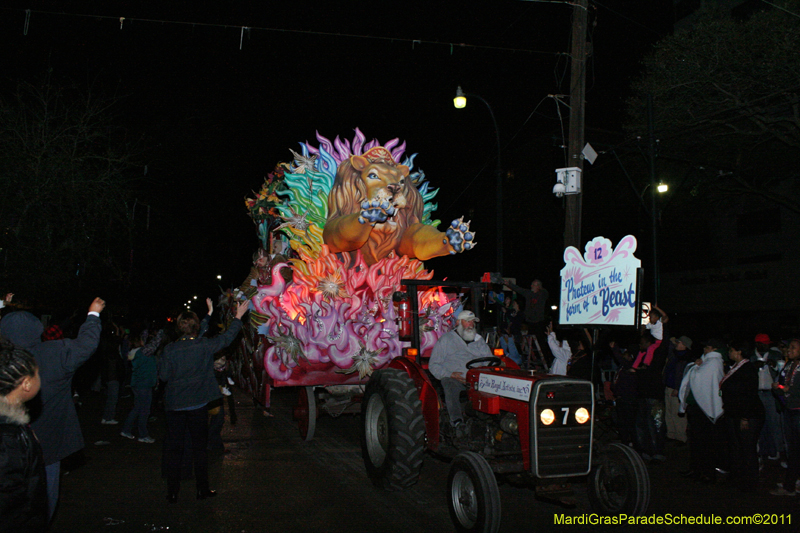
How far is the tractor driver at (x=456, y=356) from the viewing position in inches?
237

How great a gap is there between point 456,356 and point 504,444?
3.71 ft

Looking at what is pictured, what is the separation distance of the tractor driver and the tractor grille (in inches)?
40.9

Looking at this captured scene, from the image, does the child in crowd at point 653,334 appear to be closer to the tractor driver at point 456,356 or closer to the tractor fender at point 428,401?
the tractor driver at point 456,356

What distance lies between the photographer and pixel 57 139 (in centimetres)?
1322

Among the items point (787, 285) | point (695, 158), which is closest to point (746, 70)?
point (695, 158)

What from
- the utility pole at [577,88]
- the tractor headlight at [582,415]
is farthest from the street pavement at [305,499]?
the utility pole at [577,88]

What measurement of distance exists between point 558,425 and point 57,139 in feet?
40.5

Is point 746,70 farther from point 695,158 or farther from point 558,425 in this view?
point 558,425

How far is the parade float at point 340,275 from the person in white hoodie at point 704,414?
3.26m

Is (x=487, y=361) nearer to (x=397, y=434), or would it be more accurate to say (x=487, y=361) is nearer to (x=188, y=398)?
(x=397, y=434)

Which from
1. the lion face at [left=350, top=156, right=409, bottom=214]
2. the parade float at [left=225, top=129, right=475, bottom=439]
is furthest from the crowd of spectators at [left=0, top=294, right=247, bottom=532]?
the lion face at [left=350, top=156, right=409, bottom=214]

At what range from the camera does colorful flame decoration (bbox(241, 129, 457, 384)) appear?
8.49m

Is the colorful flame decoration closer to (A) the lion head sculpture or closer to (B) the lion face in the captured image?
(A) the lion head sculpture

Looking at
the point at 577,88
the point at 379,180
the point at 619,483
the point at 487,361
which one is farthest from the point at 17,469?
the point at 577,88
